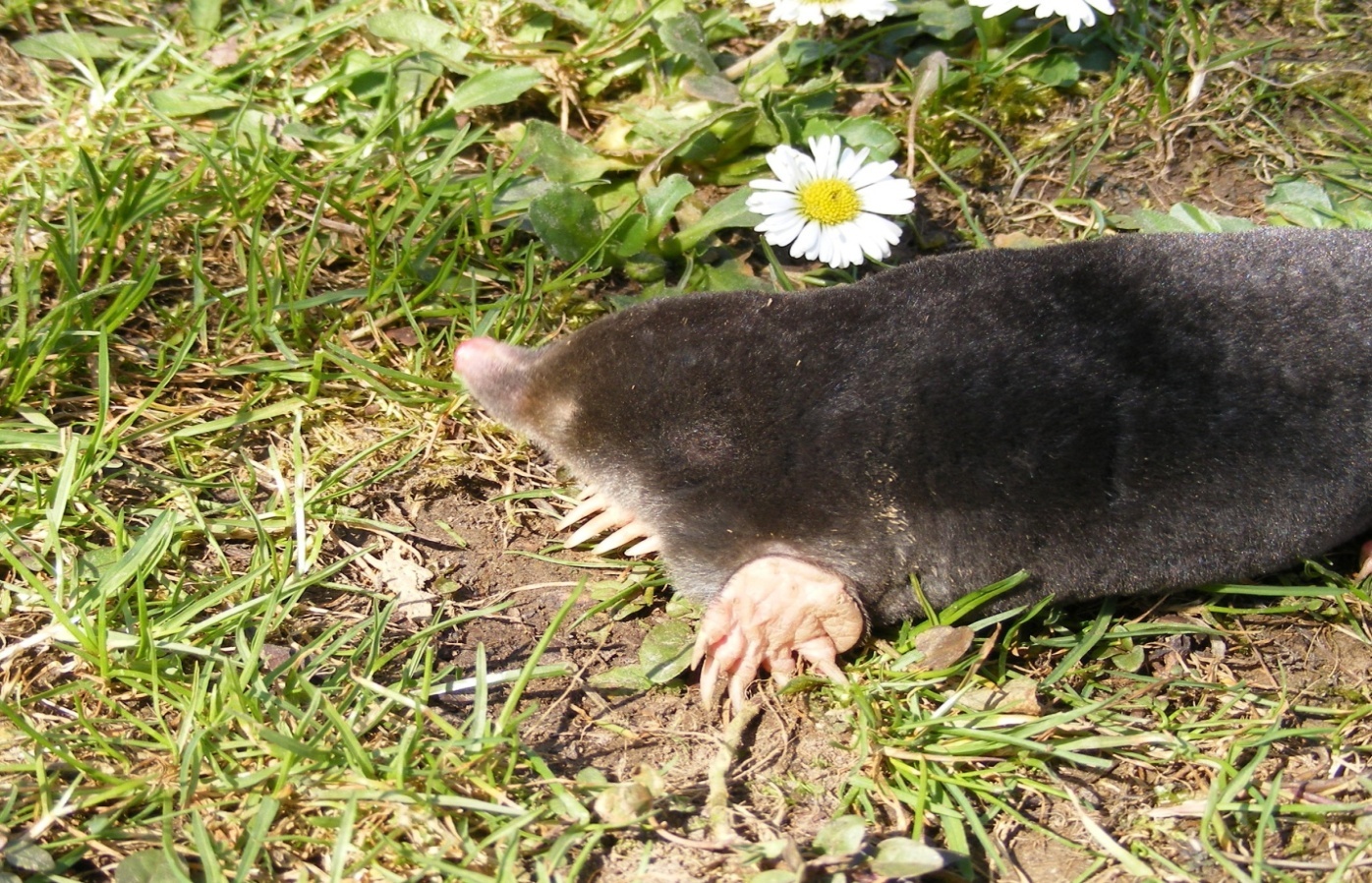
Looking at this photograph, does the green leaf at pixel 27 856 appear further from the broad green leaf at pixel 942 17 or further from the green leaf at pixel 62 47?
the broad green leaf at pixel 942 17

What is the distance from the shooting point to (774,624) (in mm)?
1787

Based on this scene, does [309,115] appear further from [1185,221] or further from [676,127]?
[1185,221]

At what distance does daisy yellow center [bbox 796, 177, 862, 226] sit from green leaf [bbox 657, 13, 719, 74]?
0.34 m

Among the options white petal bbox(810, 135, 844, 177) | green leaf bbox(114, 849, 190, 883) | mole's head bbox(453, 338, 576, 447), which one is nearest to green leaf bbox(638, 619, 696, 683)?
mole's head bbox(453, 338, 576, 447)

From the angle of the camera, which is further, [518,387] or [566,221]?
[566,221]

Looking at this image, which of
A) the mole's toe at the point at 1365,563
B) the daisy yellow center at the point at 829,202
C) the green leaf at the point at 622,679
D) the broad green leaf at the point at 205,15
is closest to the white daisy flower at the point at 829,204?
the daisy yellow center at the point at 829,202

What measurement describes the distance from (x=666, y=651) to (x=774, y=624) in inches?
7.9

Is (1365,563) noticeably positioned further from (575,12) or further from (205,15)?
(205,15)

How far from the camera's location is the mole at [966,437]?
66.8 inches

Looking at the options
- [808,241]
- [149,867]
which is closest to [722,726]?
[149,867]

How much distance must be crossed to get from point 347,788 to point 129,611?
0.49 meters

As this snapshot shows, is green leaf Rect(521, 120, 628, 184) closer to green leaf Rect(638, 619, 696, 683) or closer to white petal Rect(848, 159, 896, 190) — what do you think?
white petal Rect(848, 159, 896, 190)

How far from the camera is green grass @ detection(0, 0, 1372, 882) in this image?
62.3 inches

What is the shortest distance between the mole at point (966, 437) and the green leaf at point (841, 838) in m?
0.28
